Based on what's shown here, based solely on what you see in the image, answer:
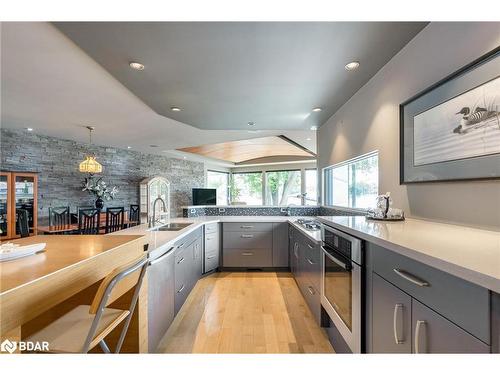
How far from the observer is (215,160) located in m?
9.73

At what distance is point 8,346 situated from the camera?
66 centimetres

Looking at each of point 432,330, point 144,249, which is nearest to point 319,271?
point 432,330

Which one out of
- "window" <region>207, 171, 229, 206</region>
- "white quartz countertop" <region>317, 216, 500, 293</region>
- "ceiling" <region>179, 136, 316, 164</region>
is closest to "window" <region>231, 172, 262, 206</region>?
"window" <region>207, 171, 229, 206</region>

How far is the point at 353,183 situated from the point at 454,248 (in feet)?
7.03

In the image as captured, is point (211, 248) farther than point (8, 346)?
Yes

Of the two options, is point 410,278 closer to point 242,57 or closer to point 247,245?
point 242,57

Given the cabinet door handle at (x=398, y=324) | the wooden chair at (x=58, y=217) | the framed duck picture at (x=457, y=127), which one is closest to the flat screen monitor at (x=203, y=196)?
the wooden chair at (x=58, y=217)

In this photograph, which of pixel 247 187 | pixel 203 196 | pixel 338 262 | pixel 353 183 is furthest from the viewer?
pixel 247 187

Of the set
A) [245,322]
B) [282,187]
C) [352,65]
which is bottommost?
[245,322]

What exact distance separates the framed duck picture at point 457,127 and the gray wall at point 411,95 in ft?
0.20

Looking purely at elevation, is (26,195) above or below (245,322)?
above

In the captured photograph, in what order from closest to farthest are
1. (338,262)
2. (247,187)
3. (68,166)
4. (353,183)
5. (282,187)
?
(338,262), (353,183), (68,166), (282,187), (247,187)

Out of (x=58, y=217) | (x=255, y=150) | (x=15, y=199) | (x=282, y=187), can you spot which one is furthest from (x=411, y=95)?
(x=282, y=187)

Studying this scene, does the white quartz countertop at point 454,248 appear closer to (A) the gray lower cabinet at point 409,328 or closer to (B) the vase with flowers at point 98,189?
(A) the gray lower cabinet at point 409,328
